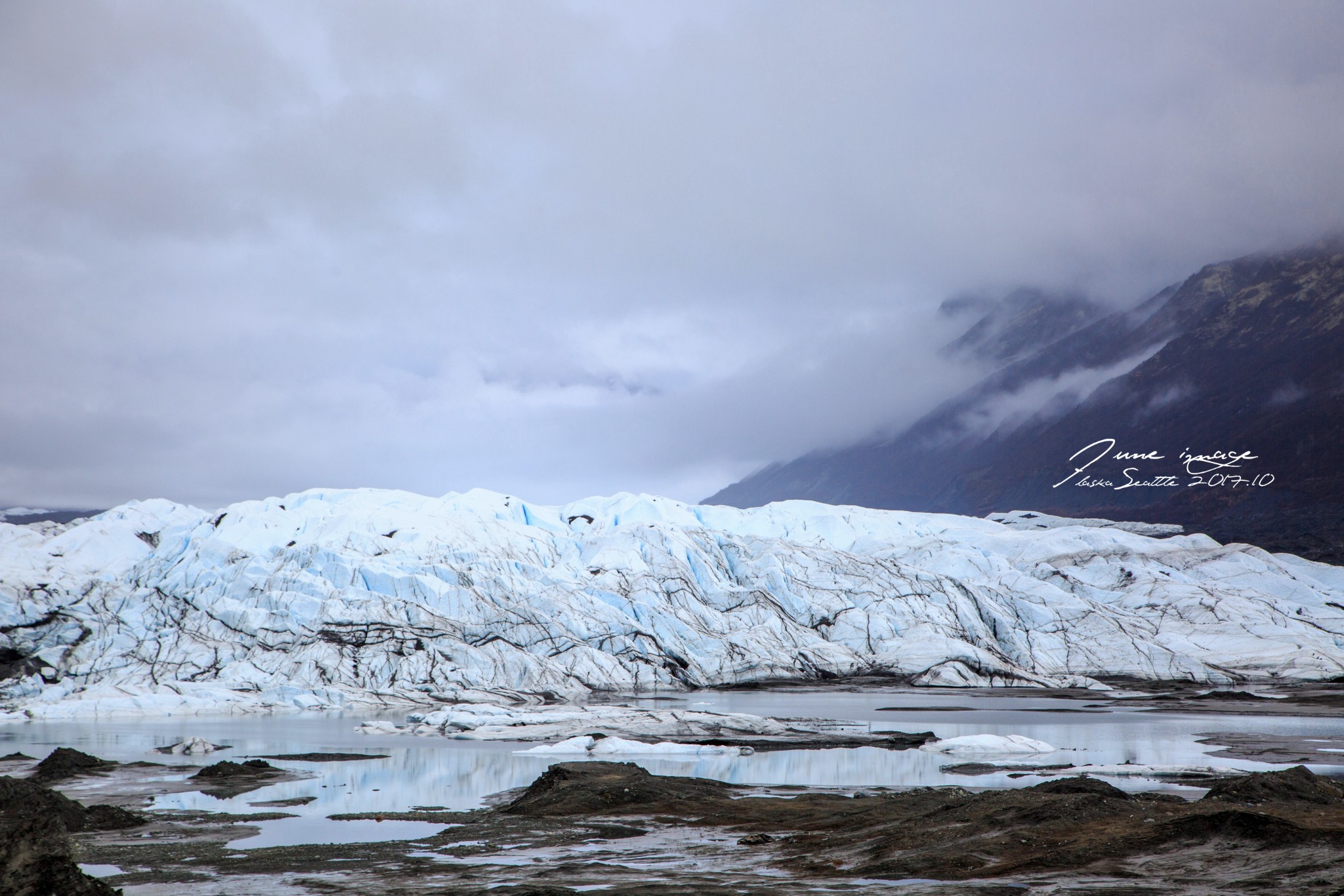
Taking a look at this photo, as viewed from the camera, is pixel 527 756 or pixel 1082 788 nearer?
pixel 1082 788

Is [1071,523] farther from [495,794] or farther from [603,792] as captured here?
[603,792]

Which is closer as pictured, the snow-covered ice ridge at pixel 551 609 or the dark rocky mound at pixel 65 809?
the dark rocky mound at pixel 65 809

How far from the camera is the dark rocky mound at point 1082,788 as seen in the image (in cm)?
2070

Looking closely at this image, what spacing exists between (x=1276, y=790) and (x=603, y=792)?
47.4 ft

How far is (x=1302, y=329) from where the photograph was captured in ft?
634

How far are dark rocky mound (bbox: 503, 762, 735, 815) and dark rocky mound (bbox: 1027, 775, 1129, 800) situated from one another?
765 centimetres

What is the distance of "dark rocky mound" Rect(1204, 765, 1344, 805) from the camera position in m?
19.6

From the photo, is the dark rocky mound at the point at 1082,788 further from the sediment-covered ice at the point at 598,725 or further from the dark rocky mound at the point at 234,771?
the dark rocky mound at the point at 234,771

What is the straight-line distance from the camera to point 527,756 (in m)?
36.8

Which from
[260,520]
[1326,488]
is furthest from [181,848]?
[1326,488]

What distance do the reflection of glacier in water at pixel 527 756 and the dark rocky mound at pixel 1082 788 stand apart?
569 centimetres

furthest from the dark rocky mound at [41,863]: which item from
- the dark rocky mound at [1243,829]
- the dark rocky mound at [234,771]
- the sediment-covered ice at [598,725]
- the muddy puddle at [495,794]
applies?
the sediment-covered ice at [598,725]
